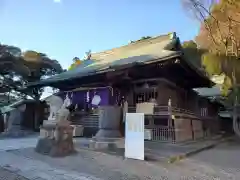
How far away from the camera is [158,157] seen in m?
6.52

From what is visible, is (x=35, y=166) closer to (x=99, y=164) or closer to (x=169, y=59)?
(x=99, y=164)

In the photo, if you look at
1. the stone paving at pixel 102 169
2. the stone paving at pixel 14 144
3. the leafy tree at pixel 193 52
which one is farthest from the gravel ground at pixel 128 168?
the leafy tree at pixel 193 52

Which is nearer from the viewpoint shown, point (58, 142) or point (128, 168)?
point (128, 168)

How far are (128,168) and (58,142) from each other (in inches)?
96.1

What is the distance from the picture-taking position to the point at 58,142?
6812mm

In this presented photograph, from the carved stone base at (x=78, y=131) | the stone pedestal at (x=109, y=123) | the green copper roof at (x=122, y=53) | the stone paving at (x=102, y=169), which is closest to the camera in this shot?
the stone paving at (x=102, y=169)

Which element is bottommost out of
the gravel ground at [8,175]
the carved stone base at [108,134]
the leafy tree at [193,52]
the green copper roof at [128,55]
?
the gravel ground at [8,175]

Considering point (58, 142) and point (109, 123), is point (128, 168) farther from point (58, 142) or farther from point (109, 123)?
point (109, 123)

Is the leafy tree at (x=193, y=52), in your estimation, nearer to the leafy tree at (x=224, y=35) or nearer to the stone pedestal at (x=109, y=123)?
the leafy tree at (x=224, y=35)

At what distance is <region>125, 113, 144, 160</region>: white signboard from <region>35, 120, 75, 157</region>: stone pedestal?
72.9 inches

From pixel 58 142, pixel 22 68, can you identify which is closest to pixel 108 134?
pixel 58 142

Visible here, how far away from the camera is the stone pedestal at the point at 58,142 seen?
6789 millimetres

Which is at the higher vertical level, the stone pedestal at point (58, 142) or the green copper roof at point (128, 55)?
the green copper roof at point (128, 55)

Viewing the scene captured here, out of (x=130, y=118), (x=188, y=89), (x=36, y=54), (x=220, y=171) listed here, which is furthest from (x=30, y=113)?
(x=220, y=171)
